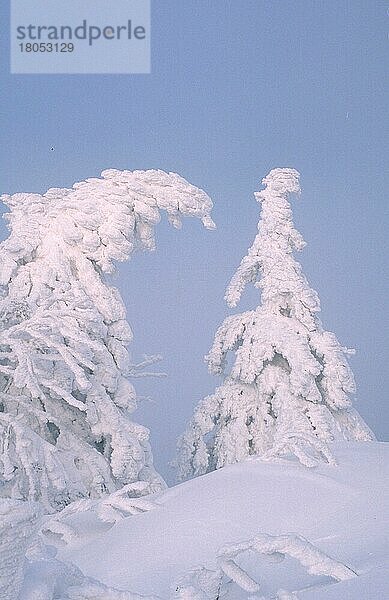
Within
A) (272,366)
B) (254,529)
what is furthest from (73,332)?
(272,366)

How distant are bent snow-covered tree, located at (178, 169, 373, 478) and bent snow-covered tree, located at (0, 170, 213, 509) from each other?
226cm

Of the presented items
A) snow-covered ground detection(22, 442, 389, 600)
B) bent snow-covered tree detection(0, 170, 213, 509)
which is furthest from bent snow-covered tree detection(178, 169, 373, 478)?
snow-covered ground detection(22, 442, 389, 600)

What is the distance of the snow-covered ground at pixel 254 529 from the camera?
342 centimetres

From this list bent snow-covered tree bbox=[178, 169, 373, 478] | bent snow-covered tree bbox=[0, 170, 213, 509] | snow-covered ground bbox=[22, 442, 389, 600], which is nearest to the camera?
snow-covered ground bbox=[22, 442, 389, 600]

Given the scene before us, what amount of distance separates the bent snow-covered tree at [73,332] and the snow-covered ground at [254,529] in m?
2.97

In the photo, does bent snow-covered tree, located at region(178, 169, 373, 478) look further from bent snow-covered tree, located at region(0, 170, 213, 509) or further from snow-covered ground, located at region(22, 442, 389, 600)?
snow-covered ground, located at region(22, 442, 389, 600)

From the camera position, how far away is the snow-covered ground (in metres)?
3.42

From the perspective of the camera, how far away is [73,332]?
761 centimetres

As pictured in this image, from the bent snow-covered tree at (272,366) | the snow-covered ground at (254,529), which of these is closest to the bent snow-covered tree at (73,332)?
the bent snow-covered tree at (272,366)

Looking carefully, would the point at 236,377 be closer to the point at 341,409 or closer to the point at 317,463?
the point at 341,409

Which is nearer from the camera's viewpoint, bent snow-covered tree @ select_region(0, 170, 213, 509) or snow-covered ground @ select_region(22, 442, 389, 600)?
snow-covered ground @ select_region(22, 442, 389, 600)

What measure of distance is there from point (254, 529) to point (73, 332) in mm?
3898

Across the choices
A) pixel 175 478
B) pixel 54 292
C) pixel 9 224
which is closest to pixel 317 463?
pixel 54 292

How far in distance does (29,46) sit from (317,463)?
10426 mm
